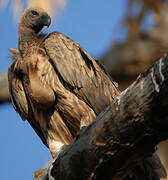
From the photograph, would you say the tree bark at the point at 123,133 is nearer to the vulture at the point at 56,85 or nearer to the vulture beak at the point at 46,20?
the vulture at the point at 56,85

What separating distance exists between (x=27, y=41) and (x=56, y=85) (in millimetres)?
929

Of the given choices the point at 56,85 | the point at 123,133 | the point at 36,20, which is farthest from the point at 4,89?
the point at 123,133

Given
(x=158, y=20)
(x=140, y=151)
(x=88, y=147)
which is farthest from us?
(x=158, y=20)

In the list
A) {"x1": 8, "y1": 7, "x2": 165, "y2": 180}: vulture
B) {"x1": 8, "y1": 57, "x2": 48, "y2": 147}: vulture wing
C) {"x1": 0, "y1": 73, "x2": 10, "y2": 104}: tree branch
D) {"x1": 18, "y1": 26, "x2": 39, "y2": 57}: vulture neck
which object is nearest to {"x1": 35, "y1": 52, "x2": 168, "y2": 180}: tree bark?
{"x1": 8, "y1": 7, "x2": 165, "y2": 180}: vulture

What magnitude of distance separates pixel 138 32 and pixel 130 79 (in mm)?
1096

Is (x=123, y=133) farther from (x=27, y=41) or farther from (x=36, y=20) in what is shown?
(x=36, y=20)

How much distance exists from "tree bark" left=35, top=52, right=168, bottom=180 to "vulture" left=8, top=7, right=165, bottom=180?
1544 mm

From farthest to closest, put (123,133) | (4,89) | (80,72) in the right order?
(4,89) → (80,72) → (123,133)

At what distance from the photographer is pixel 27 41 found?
654cm

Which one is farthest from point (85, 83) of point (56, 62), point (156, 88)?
point (156, 88)

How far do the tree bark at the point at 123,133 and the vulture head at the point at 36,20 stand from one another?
2.86 meters

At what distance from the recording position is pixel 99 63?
6816 mm

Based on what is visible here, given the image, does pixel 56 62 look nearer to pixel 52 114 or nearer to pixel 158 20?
pixel 52 114

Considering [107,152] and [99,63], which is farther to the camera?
[99,63]
